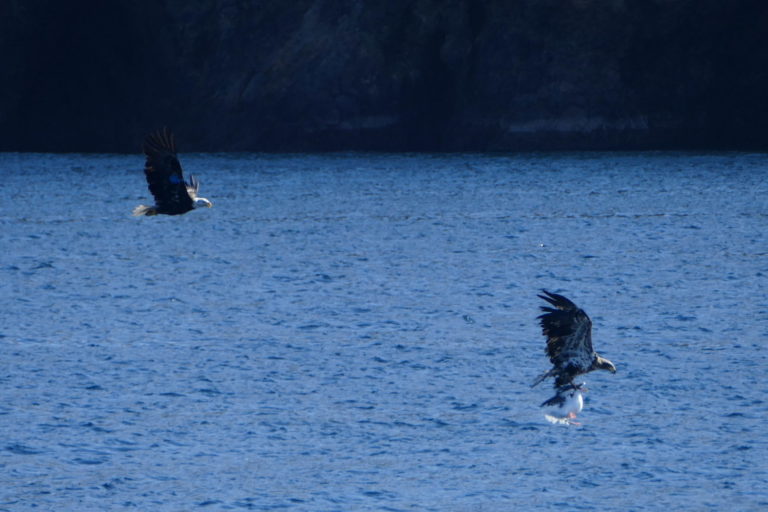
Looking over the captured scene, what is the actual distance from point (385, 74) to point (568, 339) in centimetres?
4086

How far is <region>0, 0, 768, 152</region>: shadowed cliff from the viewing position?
51.1 m

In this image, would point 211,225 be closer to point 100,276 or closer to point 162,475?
point 100,276

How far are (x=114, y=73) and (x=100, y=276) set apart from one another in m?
29.2

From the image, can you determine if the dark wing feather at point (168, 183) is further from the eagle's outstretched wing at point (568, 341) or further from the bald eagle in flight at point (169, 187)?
the eagle's outstretched wing at point (568, 341)

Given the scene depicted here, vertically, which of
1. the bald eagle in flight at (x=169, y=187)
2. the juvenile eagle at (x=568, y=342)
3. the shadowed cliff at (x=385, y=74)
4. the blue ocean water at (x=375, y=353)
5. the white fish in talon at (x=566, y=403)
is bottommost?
the blue ocean water at (x=375, y=353)

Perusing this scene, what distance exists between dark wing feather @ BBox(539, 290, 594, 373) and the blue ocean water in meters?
1.41

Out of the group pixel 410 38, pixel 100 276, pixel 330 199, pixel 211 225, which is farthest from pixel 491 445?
pixel 410 38

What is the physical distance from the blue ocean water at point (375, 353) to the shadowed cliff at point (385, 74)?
14599 millimetres

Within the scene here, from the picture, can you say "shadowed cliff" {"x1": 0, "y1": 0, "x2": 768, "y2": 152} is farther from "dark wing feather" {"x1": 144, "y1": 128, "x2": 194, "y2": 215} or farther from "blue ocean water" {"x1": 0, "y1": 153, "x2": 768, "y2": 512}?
"dark wing feather" {"x1": 144, "y1": 128, "x2": 194, "y2": 215}

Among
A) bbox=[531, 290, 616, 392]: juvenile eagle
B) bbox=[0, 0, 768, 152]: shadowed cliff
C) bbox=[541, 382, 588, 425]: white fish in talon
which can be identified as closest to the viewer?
bbox=[531, 290, 616, 392]: juvenile eagle

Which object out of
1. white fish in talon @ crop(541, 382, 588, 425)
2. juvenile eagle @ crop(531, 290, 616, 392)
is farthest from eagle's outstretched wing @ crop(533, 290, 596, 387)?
white fish in talon @ crop(541, 382, 588, 425)

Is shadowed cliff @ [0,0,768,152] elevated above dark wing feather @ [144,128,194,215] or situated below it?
above

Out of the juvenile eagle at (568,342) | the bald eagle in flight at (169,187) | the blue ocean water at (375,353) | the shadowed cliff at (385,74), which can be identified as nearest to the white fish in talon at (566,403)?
the juvenile eagle at (568,342)

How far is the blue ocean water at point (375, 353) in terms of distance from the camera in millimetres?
12859
